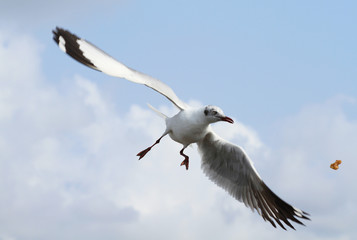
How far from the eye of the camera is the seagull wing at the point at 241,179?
339 inches

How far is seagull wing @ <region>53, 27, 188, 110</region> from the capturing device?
786 cm

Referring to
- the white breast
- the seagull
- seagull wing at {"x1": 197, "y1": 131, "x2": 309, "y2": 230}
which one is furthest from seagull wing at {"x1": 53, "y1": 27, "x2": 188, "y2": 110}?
seagull wing at {"x1": 197, "y1": 131, "x2": 309, "y2": 230}

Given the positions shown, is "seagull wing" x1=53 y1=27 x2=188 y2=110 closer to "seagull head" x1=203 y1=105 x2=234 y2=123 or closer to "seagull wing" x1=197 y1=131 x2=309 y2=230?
"seagull head" x1=203 y1=105 x2=234 y2=123

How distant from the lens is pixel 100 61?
26.6 feet

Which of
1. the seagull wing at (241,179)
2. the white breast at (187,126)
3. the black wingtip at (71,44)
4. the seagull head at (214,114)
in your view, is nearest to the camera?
the seagull head at (214,114)

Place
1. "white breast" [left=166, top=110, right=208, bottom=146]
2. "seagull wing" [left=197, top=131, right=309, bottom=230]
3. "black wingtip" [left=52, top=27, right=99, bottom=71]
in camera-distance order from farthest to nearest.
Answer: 1. "seagull wing" [left=197, top=131, right=309, bottom=230]
2. "black wingtip" [left=52, top=27, right=99, bottom=71]
3. "white breast" [left=166, top=110, right=208, bottom=146]

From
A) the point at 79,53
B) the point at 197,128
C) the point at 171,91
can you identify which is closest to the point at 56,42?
the point at 79,53

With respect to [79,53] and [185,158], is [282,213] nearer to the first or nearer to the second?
[185,158]

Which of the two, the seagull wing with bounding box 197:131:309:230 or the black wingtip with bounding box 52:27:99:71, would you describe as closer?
the black wingtip with bounding box 52:27:99:71

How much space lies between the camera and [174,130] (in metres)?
8.07

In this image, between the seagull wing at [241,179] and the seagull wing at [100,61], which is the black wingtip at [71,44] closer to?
the seagull wing at [100,61]

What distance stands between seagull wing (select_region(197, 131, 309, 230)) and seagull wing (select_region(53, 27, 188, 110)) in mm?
1007

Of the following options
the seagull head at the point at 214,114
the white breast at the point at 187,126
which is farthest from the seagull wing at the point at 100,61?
the seagull head at the point at 214,114

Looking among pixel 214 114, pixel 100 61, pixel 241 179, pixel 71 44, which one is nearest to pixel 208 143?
pixel 241 179
